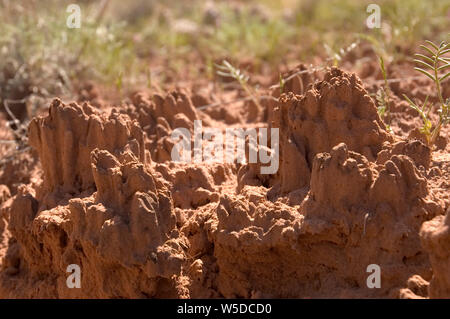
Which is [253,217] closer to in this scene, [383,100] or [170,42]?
[383,100]

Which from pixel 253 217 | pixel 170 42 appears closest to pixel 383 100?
pixel 253 217

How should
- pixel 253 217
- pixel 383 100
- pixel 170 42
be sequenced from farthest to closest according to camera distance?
pixel 170 42 < pixel 383 100 < pixel 253 217

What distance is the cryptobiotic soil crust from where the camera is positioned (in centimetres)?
239

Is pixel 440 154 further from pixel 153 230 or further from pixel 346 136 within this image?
pixel 153 230

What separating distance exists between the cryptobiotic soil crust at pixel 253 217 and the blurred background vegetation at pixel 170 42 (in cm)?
130

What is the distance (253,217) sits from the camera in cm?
254

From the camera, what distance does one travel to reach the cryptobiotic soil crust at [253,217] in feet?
7.86

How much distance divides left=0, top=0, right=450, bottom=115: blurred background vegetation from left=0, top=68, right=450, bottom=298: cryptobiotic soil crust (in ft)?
4.26

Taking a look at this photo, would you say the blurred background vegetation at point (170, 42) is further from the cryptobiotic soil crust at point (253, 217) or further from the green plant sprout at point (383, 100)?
the cryptobiotic soil crust at point (253, 217)

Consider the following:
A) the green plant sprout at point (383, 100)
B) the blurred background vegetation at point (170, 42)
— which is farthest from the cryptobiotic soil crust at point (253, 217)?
the blurred background vegetation at point (170, 42)

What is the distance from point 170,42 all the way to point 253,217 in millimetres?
4036

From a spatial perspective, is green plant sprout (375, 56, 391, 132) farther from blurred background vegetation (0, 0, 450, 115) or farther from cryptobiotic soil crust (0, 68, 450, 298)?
blurred background vegetation (0, 0, 450, 115)

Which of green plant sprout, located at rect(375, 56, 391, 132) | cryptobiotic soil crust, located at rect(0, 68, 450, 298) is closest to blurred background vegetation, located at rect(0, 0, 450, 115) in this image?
green plant sprout, located at rect(375, 56, 391, 132)

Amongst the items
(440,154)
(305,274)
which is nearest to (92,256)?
(305,274)
